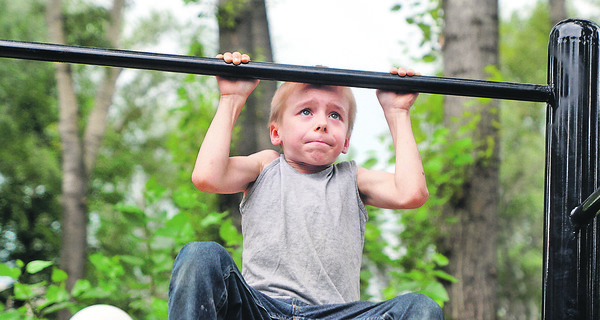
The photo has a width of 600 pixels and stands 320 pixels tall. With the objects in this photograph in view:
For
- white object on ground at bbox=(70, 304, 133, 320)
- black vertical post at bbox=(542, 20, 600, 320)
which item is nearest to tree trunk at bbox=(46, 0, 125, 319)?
white object on ground at bbox=(70, 304, 133, 320)

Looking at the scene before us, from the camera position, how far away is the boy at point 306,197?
1.20 meters

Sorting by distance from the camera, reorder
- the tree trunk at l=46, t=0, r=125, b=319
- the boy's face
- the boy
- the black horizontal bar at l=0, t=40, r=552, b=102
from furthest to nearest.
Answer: the tree trunk at l=46, t=0, r=125, b=319 < the boy's face < the boy < the black horizontal bar at l=0, t=40, r=552, b=102

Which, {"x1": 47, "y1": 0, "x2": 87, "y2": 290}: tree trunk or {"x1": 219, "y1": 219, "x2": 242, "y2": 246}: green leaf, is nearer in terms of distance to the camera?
{"x1": 219, "y1": 219, "x2": 242, "y2": 246}: green leaf

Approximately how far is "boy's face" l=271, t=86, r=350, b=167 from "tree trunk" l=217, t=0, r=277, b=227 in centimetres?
192

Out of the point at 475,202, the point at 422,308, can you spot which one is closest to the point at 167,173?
the point at 475,202

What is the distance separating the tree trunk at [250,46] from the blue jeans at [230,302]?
7.24 feet

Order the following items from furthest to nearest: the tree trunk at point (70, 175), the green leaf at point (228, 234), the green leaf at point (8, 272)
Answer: the tree trunk at point (70, 175)
the green leaf at point (228, 234)
the green leaf at point (8, 272)

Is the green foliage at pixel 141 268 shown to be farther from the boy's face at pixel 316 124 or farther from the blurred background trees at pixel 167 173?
the boy's face at pixel 316 124

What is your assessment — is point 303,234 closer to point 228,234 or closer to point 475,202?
point 228,234

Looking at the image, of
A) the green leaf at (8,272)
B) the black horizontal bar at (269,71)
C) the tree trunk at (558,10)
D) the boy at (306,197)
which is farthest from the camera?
the tree trunk at (558,10)

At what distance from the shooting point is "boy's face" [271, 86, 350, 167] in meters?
1.41

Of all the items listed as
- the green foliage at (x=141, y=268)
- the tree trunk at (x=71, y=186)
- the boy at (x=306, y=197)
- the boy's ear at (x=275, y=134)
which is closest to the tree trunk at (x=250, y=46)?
the green foliage at (x=141, y=268)

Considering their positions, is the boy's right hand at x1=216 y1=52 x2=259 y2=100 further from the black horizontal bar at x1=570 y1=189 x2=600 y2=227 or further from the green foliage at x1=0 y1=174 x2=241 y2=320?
the green foliage at x1=0 y1=174 x2=241 y2=320

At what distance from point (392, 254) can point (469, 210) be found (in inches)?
24.8
